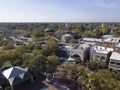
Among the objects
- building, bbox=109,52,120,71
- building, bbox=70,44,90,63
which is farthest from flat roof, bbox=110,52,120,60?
building, bbox=70,44,90,63

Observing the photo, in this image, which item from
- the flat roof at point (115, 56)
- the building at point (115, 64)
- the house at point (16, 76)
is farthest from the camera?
the flat roof at point (115, 56)

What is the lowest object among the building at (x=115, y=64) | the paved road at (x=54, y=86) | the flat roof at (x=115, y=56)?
the paved road at (x=54, y=86)

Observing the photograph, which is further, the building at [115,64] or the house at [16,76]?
the building at [115,64]

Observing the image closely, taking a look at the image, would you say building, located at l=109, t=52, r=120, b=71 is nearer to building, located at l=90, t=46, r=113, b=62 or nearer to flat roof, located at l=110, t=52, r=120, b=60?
flat roof, located at l=110, t=52, r=120, b=60

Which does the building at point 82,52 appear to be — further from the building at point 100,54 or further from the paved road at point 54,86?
the paved road at point 54,86

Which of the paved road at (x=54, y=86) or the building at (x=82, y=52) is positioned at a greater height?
the building at (x=82, y=52)

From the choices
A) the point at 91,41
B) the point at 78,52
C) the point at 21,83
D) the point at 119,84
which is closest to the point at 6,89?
the point at 21,83

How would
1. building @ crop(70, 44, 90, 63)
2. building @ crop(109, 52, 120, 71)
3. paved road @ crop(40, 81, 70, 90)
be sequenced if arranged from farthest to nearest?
building @ crop(70, 44, 90, 63), building @ crop(109, 52, 120, 71), paved road @ crop(40, 81, 70, 90)

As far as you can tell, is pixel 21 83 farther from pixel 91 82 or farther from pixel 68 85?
pixel 91 82

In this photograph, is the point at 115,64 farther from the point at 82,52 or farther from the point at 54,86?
the point at 54,86

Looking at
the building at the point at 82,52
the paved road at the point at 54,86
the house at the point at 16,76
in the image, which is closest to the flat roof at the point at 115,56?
the building at the point at 82,52
